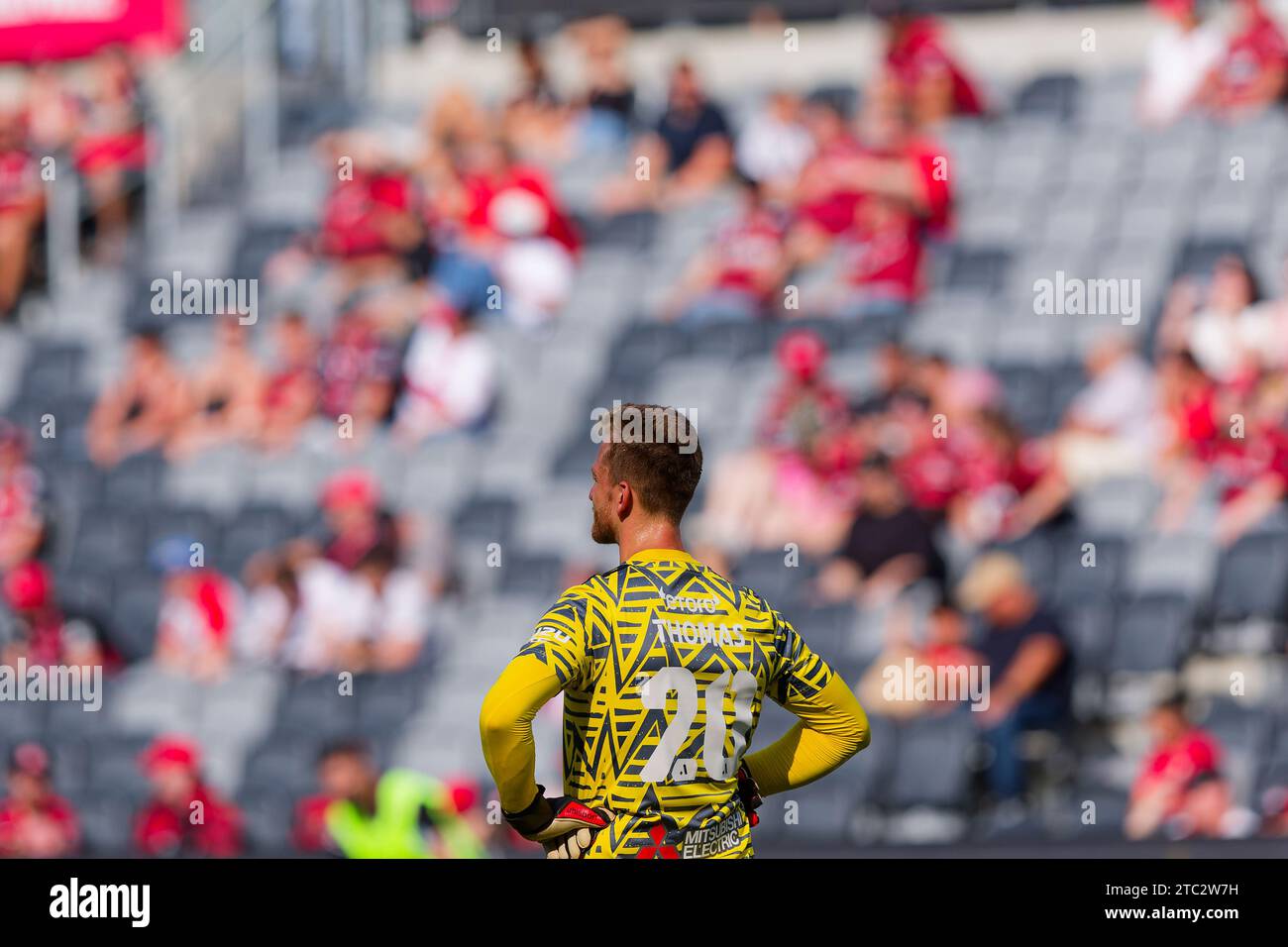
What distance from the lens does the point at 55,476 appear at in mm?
9531

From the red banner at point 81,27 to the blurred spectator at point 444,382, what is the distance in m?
3.76

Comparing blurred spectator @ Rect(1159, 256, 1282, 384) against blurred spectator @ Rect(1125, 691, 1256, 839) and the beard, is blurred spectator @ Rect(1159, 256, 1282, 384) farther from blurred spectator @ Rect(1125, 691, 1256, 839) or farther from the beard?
the beard

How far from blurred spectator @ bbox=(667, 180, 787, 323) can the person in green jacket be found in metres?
2.66

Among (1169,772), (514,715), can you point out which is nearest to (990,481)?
(1169,772)

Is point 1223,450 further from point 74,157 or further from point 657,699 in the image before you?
point 74,157

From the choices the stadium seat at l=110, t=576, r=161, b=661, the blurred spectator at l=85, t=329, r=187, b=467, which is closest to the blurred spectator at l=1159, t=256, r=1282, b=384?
the stadium seat at l=110, t=576, r=161, b=661

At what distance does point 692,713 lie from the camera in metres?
2.75

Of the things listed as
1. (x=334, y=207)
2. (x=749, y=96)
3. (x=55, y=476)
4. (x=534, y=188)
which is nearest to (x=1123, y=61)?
(x=749, y=96)

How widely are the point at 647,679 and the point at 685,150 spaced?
718 cm

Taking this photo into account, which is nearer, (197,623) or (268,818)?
(268,818)

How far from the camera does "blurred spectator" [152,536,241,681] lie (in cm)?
840

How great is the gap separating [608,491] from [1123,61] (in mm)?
7746

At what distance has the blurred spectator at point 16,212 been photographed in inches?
415
